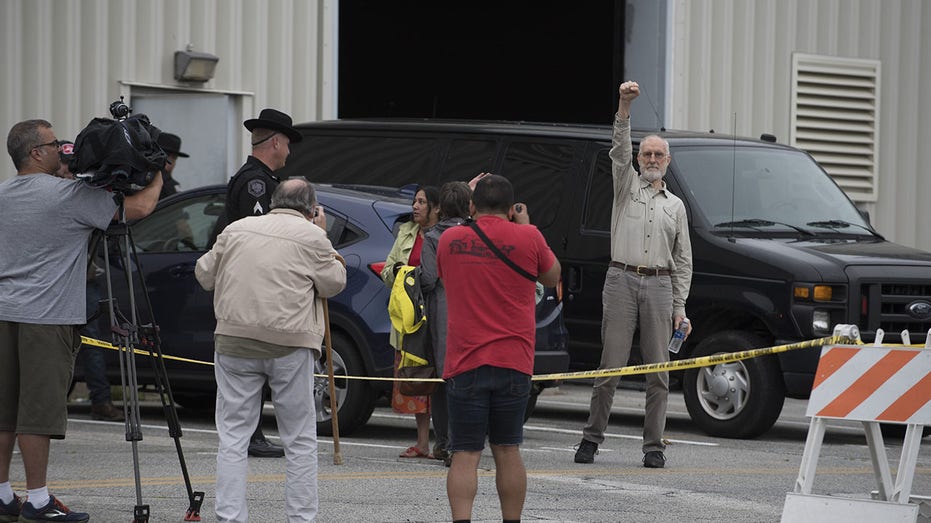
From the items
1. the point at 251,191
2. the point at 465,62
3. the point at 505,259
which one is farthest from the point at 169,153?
the point at 465,62

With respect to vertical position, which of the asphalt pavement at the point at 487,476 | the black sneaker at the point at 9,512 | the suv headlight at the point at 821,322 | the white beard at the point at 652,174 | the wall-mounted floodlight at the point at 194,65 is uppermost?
the wall-mounted floodlight at the point at 194,65

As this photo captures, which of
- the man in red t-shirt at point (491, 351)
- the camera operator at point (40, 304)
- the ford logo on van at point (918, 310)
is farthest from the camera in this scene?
the ford logo on van at point (918, 310)

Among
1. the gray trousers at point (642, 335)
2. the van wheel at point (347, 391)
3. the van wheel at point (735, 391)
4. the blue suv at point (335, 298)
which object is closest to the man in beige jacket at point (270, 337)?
the gray trousers at point (642, 335)

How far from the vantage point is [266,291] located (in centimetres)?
740

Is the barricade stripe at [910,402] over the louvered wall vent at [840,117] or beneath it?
beneath

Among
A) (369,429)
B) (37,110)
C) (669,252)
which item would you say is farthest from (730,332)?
(37,110)

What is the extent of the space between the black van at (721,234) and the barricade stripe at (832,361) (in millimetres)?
4382

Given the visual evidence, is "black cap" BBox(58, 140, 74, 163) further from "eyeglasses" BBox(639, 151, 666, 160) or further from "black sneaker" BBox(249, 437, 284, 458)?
"eyeglasses" BBox(639, 151, 666, 160)

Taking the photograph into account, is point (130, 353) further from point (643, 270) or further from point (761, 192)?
point (761, 192)

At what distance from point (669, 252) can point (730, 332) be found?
1.94 metres

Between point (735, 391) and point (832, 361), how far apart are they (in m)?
4.66

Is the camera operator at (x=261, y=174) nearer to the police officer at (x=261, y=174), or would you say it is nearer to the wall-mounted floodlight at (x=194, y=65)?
the police officer at (x=261, y=174)

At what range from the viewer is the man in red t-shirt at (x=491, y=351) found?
23.6 feet

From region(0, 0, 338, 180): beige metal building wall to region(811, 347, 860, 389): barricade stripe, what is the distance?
29.8ft
